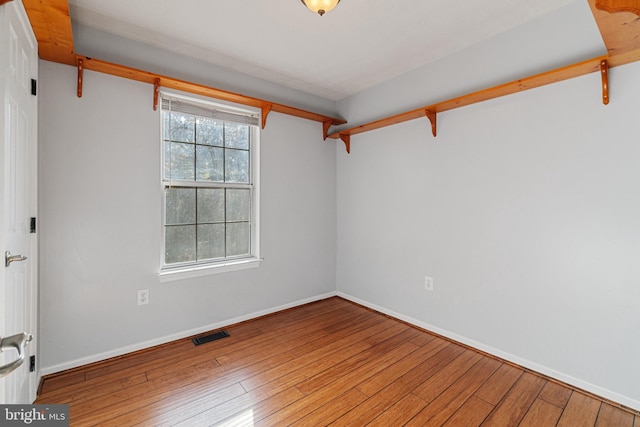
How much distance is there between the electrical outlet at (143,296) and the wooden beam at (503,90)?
8.75 ft

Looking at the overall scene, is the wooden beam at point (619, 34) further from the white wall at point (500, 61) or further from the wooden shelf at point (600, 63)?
the white wall at point (500, 61)

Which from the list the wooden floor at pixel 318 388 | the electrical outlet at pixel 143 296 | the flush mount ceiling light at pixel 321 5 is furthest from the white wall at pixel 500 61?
the electrical outlet at pixel 143 296

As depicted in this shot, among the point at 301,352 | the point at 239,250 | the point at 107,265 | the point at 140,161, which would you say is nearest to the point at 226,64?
the point at 140,161

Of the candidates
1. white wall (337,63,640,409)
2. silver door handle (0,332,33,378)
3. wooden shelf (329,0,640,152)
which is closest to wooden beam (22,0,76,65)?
silver door handle (0,332,33,378)

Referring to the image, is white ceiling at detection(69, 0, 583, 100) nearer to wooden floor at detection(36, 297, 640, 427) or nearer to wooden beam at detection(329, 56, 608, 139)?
wooden beam at detection(329, 56, 608, 139)

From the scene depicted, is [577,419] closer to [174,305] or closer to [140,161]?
[174,305]

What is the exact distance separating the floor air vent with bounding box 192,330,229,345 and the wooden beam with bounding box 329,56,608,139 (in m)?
2.57

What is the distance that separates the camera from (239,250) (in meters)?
3.12

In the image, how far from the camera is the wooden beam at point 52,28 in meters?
1.50

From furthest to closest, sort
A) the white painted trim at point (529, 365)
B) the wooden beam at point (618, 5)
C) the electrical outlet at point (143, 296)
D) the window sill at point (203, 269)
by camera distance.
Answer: the window sill at point (203, 269), the electrical outlet at point (143, 296), the white painted trim at point (529, 365), the wooden beam at point (618, 5)

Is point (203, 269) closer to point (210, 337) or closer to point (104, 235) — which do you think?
point (210, 337)

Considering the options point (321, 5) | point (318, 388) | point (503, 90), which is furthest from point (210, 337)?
point (503, 90)

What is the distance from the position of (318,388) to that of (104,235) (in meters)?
1.96

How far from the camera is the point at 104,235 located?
230cm
